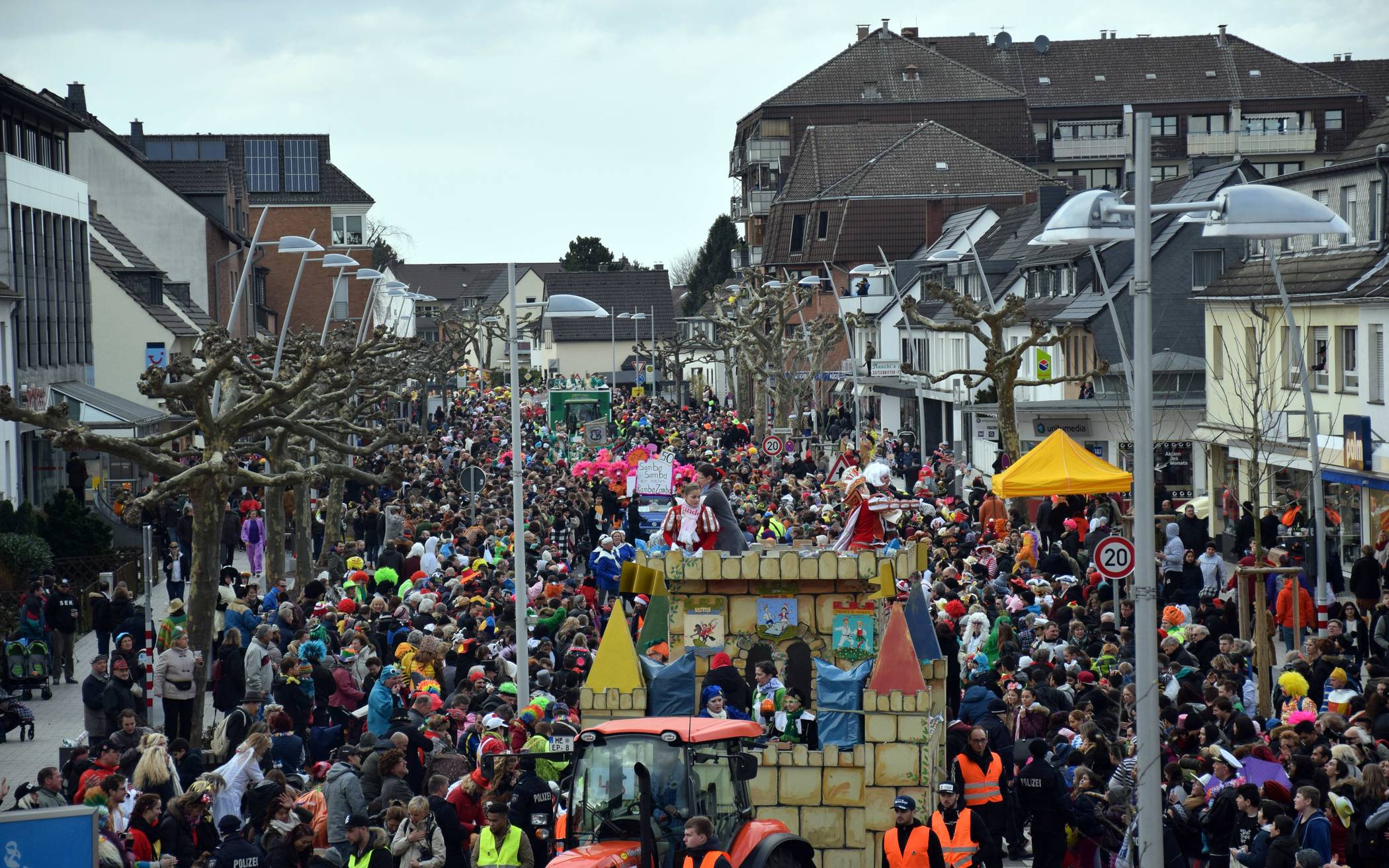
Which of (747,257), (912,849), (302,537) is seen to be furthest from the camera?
(747,257)

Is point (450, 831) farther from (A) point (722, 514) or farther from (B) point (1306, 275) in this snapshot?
(B) point (1306, 275)

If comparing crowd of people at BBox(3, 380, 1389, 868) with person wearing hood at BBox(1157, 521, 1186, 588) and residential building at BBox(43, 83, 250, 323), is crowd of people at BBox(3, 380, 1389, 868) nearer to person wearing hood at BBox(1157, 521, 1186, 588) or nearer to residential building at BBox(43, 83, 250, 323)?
person wearing hood at BBox(1157, 521, 1186, 588)

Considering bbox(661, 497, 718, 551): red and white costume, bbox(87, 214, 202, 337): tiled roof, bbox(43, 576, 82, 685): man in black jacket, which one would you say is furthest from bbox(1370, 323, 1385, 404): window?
bbox(87, 214, 202, 337): tiled roof

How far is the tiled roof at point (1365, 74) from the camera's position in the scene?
9869 centimetres

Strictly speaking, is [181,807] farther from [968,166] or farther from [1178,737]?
[968,166]

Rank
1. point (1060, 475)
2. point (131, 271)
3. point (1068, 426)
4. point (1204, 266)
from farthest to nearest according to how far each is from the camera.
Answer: point (131, 271) → point (1204, 266) → point (1068, 426) → point (1060, 475)

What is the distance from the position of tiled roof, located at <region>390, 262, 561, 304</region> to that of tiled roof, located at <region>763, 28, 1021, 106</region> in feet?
215

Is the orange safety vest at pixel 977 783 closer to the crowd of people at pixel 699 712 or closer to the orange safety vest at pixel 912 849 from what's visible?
the crowd of people at pixel 699 712

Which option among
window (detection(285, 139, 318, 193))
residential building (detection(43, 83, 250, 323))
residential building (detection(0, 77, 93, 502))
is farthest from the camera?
window (detection(285, 139, 318, 193))

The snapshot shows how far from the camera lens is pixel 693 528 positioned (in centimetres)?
1634

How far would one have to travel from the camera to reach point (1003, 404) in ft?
107

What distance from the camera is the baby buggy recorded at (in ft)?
64.3

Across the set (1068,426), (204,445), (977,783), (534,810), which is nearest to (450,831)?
(534,810)

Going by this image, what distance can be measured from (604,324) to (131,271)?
7809cm
